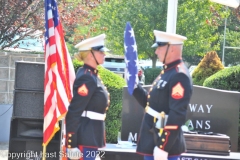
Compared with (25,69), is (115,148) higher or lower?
lower

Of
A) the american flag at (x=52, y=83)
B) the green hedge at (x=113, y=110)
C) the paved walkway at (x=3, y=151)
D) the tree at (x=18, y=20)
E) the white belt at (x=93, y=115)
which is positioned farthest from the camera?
the tree at (x=18, y=20)

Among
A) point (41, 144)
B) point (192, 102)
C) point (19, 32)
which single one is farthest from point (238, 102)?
point (19, 32)

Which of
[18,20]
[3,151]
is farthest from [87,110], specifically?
[18,20]

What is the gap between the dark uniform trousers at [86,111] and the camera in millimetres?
6039

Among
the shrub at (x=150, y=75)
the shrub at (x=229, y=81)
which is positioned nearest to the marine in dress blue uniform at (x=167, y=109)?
the shrub at (x=229, y=81)

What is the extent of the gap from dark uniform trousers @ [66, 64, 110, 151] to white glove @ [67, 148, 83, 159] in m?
0.04

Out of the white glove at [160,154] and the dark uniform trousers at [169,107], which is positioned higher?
the dark uniform trousers at [169,107]

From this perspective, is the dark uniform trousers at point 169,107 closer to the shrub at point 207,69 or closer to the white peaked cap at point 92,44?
the white peaked cap at point 92,44

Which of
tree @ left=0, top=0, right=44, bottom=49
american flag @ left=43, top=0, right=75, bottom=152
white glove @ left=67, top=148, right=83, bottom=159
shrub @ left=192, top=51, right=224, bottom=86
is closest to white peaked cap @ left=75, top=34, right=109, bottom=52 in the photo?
american flag @ left=43, top=0, right=75, bottom=152

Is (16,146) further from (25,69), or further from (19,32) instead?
(19,32)

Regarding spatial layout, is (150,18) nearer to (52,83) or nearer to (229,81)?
(229,81)

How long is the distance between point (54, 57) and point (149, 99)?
1.70 meters

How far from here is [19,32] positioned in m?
12.6

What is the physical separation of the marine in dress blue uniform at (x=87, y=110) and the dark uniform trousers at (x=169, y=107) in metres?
0.52
